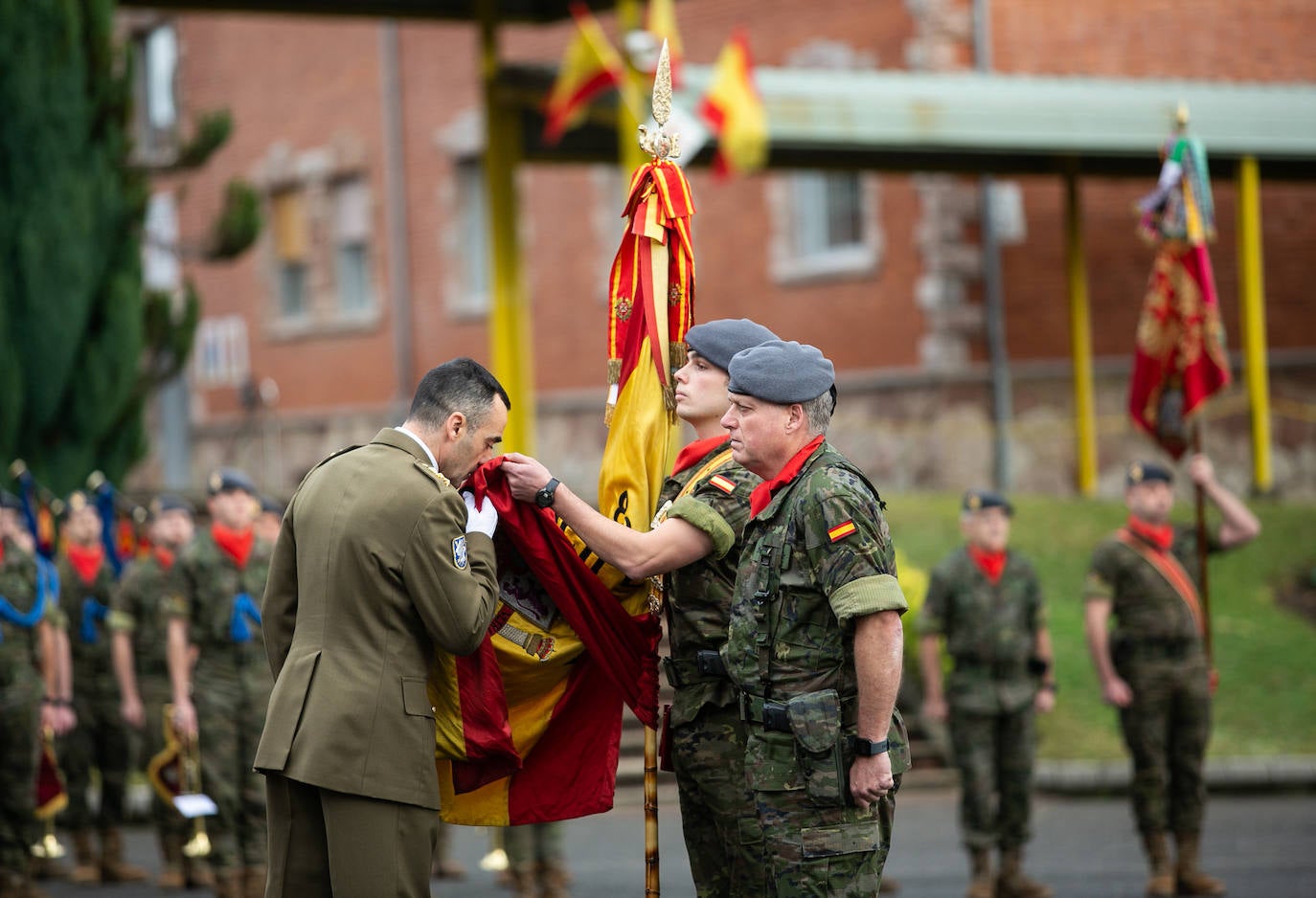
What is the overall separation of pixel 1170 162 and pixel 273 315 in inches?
970

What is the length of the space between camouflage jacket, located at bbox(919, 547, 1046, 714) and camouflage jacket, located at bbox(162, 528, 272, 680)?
3918mm

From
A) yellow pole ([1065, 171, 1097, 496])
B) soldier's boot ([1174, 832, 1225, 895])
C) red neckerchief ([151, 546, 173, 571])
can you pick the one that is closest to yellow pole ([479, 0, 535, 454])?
red neckerchief ([151, 546, 173, 571])

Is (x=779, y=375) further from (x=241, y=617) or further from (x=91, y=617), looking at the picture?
(x=91, y=617)

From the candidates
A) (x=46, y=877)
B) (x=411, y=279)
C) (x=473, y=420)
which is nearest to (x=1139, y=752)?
(x=473, y=420)

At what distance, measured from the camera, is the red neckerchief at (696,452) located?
605cm

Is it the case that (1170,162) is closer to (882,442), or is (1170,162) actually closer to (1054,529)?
(1054,529)

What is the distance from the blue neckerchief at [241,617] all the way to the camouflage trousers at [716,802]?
4819 mm

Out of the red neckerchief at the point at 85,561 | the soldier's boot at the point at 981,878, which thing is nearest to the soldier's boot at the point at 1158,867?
the soldier's boot at the point at 981,878

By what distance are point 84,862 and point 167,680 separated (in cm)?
129

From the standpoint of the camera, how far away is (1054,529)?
57.0 feet

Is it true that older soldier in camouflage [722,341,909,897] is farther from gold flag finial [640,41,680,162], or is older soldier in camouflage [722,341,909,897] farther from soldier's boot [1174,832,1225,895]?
soldier's boot [1174,832,1225,895]

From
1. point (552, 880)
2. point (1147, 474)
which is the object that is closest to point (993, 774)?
point (1147, 474)

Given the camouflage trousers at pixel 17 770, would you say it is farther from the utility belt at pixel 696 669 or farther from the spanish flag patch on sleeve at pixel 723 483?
the spanish flag patch on sleeve at pixel 723 483

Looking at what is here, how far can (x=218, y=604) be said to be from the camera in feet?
33.3
